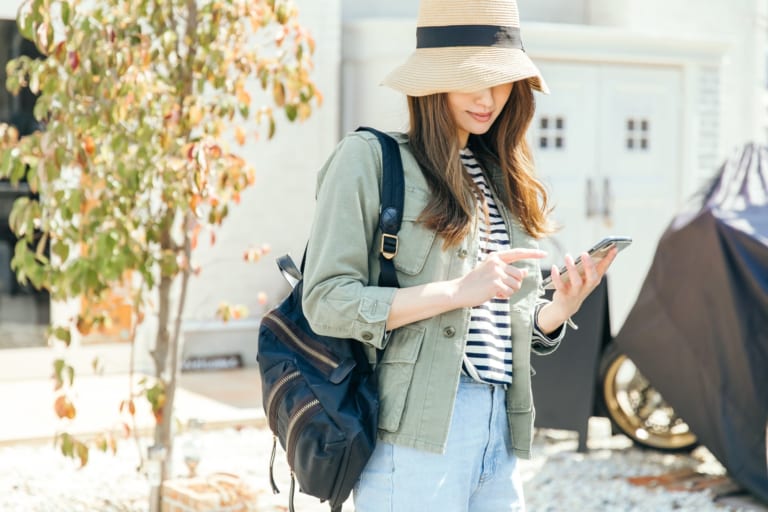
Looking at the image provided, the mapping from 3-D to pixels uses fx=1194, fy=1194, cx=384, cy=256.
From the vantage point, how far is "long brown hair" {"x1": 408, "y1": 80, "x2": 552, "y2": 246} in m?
2.40

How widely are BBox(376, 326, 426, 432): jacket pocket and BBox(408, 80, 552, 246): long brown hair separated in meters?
0.21

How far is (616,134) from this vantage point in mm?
9828

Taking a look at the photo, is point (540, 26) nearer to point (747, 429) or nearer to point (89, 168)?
point (747, 429)

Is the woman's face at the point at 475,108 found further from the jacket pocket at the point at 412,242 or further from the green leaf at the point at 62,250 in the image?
the green leaf at the point at 62,250

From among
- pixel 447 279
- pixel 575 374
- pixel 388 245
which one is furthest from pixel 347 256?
pixel 575 374

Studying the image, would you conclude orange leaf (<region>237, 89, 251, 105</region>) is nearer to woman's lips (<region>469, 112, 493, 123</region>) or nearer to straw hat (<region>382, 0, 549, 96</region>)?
straw hat (<region>382, 0, 549, 96</region>)

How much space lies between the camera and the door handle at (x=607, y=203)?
959 cm

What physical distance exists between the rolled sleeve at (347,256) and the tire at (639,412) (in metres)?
4.03

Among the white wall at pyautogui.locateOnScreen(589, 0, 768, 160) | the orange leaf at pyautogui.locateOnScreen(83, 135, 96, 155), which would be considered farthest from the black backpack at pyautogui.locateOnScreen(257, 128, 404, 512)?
the white wall at pyautogui.locateOnScreen(589, 0, 768, 160)

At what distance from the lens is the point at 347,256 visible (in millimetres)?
2297

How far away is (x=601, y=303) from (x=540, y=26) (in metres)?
3.53

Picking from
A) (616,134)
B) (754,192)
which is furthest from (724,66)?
(754,192)

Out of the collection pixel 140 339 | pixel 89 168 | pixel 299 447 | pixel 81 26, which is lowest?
pixel 140 339

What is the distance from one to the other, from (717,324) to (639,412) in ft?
3.03
